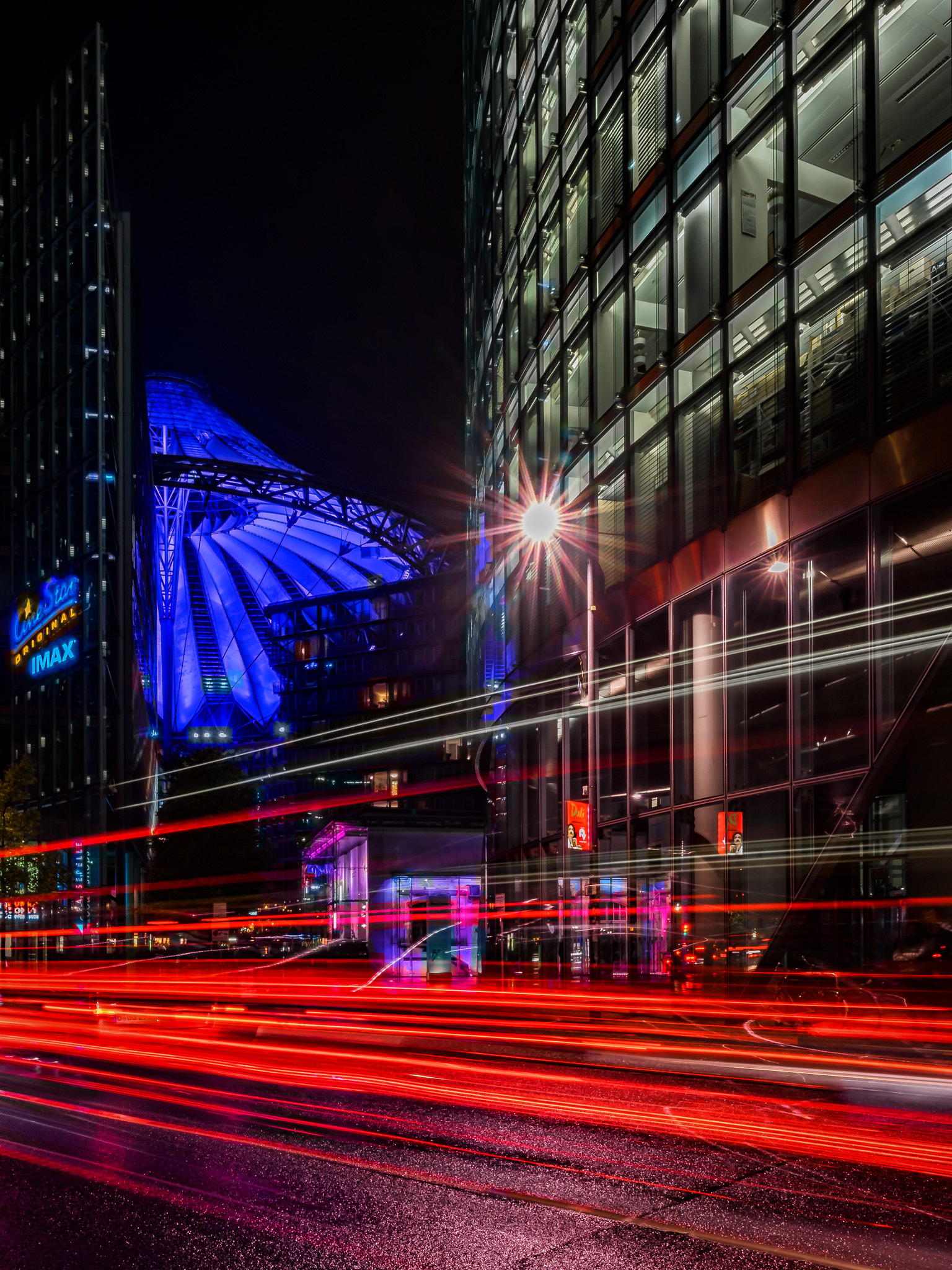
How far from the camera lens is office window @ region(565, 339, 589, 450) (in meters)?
36.4

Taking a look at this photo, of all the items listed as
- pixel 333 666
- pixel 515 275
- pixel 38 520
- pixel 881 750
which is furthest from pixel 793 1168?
pixel 333 666

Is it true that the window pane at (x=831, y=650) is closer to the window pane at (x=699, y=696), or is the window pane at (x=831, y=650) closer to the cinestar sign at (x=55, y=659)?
the window pane at (x=699, y=696)

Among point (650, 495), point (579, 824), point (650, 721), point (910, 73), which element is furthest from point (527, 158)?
point (579, 824)

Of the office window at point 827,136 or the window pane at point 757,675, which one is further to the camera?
the window pane at point 757,675

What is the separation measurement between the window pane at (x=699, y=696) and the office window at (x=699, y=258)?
7.01 metres

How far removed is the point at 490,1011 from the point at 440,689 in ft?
294

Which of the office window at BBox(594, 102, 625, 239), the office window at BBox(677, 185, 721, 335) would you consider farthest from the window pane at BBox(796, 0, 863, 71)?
the office window at BBox(594, 102, 625, 239)

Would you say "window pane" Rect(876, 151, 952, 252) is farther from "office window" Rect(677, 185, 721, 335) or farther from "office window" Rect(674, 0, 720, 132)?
"office window" Rect(674, 0, 720, 132)

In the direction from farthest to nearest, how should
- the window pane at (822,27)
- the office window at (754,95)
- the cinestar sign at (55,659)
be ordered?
the cinestar sign at (55,659) → the office window at (754,95) → the window pane at (822,27)

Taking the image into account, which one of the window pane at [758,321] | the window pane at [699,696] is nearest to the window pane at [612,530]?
the window pane at [699,696]

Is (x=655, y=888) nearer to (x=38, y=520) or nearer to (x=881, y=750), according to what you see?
(x=881, y=750)

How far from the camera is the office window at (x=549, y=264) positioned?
39.8m

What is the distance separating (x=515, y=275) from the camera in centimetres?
4675

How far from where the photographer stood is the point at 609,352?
112ft
